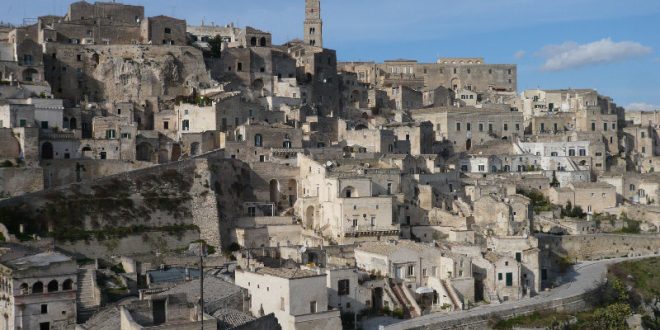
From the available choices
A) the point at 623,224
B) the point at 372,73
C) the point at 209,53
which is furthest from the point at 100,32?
the point at 623,224

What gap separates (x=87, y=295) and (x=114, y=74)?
2976 cm

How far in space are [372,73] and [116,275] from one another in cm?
5348

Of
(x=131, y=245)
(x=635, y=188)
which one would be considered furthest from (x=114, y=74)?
(x=635, y=188)

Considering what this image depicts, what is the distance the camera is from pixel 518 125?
7162cm

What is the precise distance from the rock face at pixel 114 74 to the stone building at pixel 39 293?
29.7 meters

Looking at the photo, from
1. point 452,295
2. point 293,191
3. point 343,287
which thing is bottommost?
point 452,295

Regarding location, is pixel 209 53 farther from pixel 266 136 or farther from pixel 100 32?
pixel 266 136

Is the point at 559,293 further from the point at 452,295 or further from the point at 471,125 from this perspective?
the point at 471,125

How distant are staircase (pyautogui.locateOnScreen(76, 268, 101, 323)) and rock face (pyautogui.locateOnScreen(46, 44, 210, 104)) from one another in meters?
26.4

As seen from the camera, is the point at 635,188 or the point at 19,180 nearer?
the point at 19,180

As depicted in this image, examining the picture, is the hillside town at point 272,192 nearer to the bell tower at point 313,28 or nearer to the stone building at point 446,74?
the bell tower at point 313,28

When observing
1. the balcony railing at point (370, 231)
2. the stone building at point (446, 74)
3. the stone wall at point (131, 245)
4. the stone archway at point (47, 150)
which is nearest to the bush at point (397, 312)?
the balcony railing at point (370, 231)

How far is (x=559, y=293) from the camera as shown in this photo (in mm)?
46062

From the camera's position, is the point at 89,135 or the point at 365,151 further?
the point at 365,151
